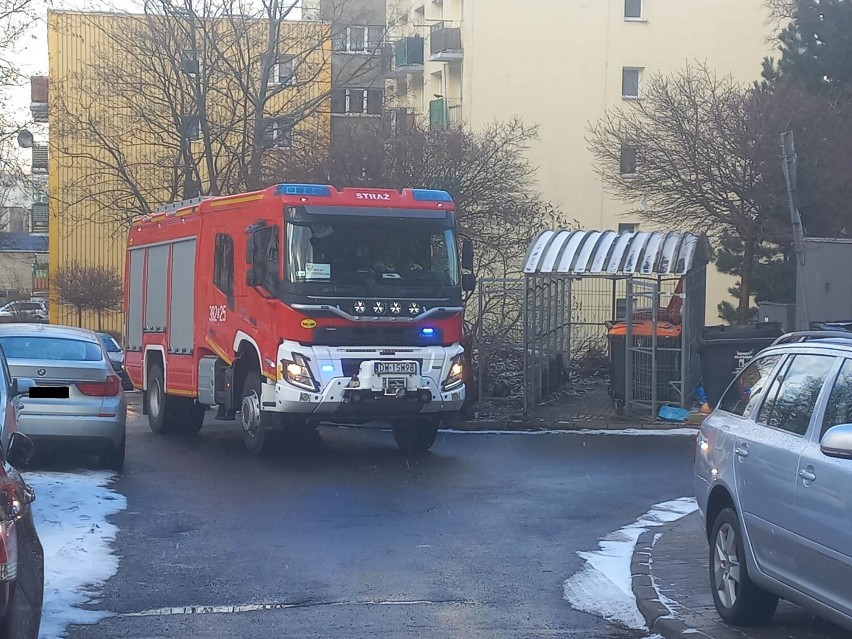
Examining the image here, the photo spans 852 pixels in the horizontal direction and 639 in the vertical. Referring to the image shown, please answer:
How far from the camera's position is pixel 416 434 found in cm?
1548

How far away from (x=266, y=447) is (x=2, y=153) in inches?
753

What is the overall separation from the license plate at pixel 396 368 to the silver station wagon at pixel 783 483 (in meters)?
6.54

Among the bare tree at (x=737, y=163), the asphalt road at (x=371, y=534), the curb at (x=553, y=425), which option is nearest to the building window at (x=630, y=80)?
the bare tree at (x=737, y=163)

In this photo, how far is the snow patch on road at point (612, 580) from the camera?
7484mm

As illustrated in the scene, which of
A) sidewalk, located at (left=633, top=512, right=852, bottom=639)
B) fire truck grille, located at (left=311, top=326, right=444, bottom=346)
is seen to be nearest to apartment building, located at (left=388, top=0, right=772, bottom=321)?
fire truck grille, located at (left=311, top=326, right=444, bottom=346)

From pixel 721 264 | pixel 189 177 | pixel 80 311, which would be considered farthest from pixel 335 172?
pixel 80 311

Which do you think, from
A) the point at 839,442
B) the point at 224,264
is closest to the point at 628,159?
the point at 224,264

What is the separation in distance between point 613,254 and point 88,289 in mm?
30599

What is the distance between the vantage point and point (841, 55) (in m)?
28.7

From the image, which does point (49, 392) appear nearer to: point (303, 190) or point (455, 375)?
point (303, 190)

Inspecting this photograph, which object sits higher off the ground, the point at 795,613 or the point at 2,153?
the point at 2,153

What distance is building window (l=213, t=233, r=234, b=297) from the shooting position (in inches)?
595

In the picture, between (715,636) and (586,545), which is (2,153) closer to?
(586,545)

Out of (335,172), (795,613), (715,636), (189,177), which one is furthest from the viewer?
(189,177)
